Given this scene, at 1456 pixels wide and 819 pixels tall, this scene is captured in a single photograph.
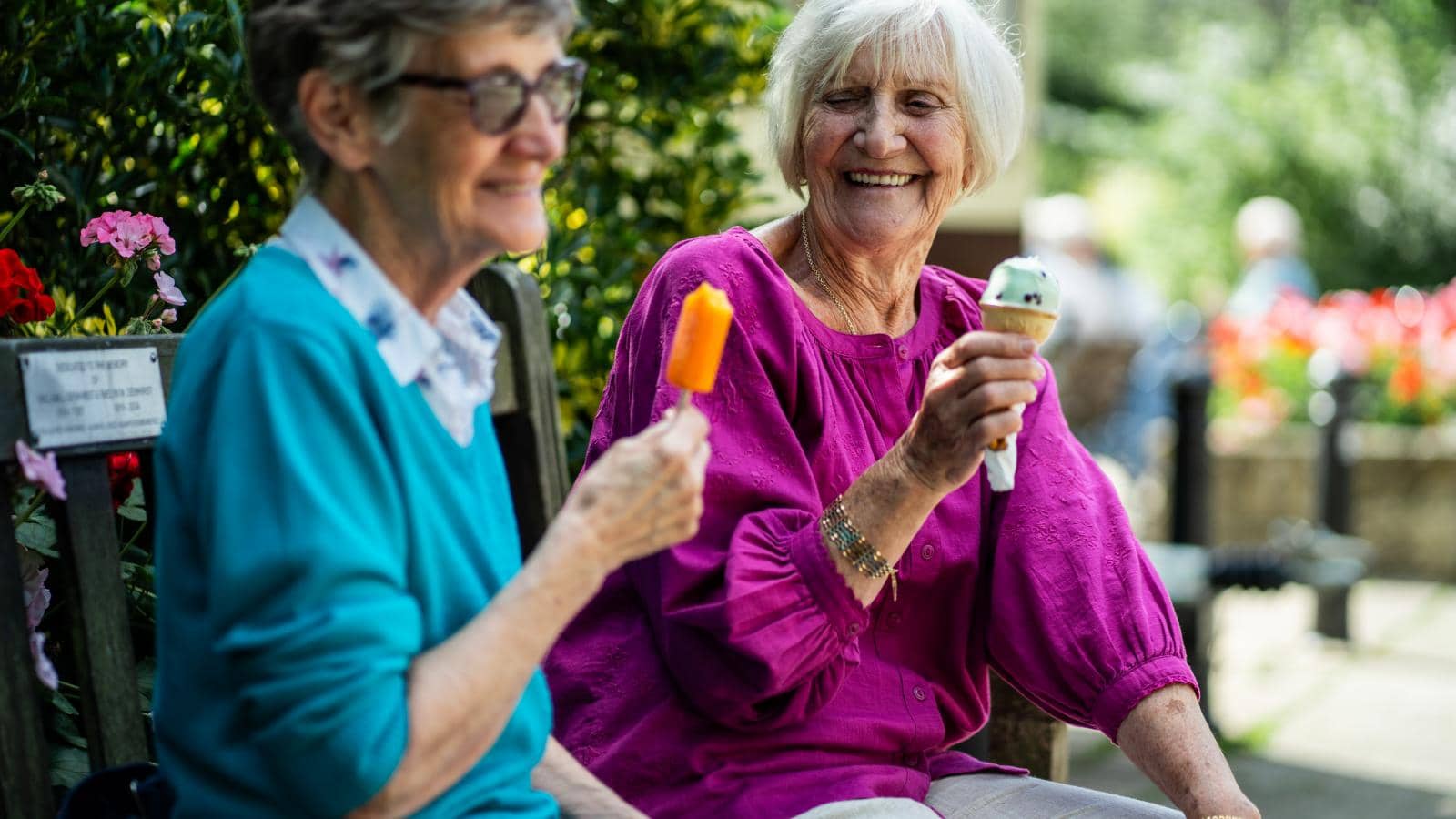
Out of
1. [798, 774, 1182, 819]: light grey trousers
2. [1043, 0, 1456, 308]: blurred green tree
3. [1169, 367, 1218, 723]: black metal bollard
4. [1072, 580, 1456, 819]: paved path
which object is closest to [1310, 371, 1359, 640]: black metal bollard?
[1072, 580, 1456, 819]: paved path

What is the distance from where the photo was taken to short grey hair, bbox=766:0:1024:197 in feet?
7.07

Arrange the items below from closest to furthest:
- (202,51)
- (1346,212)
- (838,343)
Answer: (838,343) < (202,51) < (1346,212)

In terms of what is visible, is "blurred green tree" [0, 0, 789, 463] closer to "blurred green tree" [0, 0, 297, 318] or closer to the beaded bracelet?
"blurred green tree" [0, 0, 297, 318]

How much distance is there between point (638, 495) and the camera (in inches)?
54.0

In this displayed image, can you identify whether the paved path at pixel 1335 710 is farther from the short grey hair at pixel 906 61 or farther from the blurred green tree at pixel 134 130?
the blurred green tree at pixel 134 130

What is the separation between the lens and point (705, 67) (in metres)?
3.24

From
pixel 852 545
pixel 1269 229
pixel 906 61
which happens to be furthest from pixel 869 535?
pixel 1269 229

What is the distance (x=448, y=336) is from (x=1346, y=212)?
1646cm

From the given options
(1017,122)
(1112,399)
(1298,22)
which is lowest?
(1112,399)

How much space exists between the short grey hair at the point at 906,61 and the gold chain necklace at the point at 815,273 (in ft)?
0.24

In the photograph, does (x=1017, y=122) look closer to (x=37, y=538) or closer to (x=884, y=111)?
(x=884, y=111)

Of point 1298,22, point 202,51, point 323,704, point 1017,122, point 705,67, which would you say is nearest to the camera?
point 323,704

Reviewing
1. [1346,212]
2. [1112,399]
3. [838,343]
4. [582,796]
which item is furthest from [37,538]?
[1346,212]

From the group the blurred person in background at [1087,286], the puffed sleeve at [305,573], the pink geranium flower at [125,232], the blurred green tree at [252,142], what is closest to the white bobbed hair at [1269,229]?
the blurred person in background at [1087,286]
